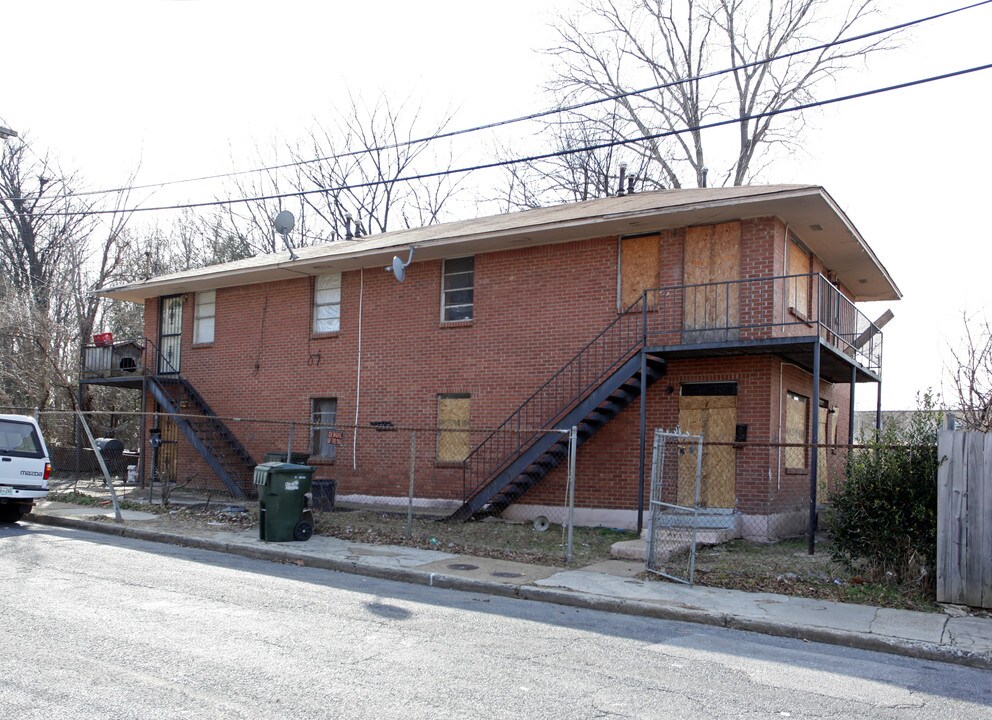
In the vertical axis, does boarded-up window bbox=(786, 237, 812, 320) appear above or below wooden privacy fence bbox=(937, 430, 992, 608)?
above

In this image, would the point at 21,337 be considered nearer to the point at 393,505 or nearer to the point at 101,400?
the point at 101,400

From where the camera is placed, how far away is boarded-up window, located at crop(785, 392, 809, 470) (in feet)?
50.3

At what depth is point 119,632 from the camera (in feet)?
22.0

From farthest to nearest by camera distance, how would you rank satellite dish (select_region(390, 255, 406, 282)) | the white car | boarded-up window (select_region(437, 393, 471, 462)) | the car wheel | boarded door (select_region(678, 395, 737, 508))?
boarded-up window (select_region(437, 393, 471, 462)) < satellite dish (select_region(390, 255, 406, 282)) < boarded door (select_region(678, 395, 737, 508)) < the white car < the car wheel

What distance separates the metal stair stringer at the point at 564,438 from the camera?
14125 millimetres

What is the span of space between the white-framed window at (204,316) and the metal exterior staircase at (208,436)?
3.96 ft

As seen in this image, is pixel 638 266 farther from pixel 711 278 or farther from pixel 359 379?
pixel 359 379

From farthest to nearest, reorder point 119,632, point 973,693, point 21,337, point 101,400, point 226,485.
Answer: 1. point 101,400
2. point 21,337
3. point 226,485
4. point 119,632
5. point 973,693

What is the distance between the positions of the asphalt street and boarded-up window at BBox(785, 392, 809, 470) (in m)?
7.75

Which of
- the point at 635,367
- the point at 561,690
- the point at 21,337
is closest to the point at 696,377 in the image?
the point at 635,367

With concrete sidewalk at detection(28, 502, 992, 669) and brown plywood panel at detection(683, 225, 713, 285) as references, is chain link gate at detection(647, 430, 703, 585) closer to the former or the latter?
concrete sidewalk at detection(28, 502, 992, 669)

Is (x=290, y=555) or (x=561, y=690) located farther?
(x=290, y=555)

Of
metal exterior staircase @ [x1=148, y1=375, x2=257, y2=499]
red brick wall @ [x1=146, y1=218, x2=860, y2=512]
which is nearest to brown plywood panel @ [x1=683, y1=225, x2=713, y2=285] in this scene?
red brick wall @ [x1=146, y1=218, x2=860, y2=512]

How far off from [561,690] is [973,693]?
311cm
